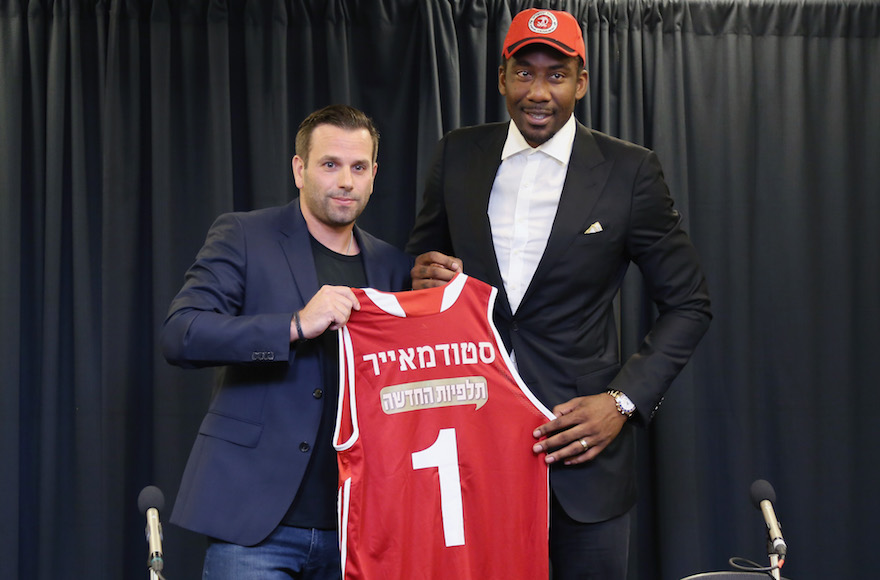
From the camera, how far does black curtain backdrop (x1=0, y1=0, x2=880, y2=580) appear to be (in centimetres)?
347

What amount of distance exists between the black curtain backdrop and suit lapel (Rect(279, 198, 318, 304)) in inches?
54.7

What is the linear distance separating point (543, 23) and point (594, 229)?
21.1 inches

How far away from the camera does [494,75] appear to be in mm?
3730

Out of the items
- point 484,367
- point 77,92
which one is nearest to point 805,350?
point 484,367

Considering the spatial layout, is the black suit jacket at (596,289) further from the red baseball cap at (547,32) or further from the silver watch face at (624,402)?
the red baseball cap at (547,32)

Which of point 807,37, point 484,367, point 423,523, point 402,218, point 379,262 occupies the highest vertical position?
point 807,37

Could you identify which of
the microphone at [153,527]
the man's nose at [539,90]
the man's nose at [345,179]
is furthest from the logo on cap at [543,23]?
the microphone at [153,527]

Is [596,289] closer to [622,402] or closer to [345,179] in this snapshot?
[622,402]

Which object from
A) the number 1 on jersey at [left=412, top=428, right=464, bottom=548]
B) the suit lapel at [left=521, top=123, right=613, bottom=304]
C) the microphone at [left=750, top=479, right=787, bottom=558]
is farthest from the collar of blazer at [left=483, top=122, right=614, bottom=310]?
the microphone at [left=750, top=479, right=787, bottom=558]

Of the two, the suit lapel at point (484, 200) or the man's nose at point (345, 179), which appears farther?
the suit lapel at point (484, 200)

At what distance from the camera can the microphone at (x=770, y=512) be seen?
1.89 meters

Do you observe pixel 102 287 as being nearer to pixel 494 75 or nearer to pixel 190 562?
pixel 190 562

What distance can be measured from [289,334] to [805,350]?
258cm

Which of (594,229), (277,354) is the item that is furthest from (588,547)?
(277,354)
